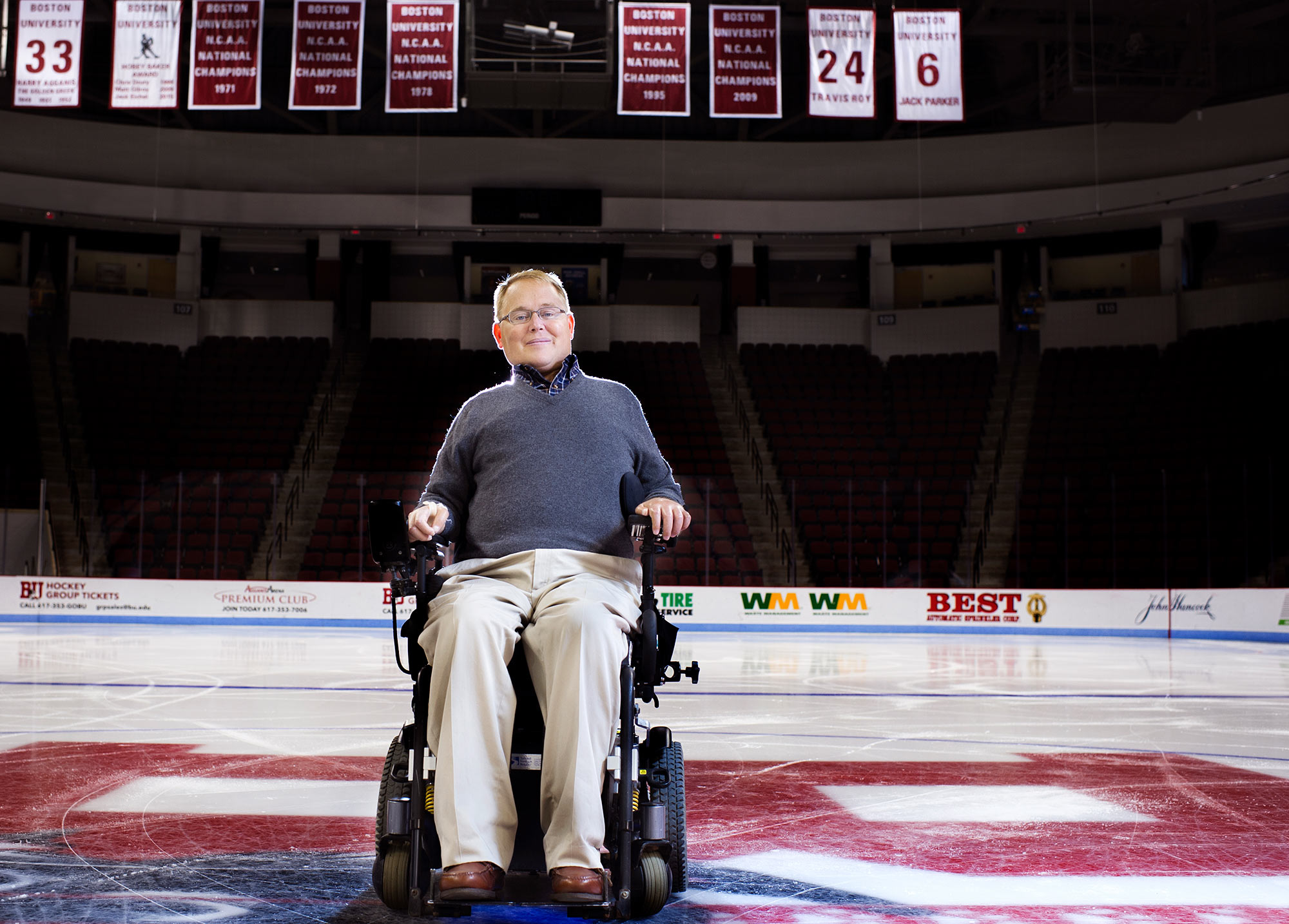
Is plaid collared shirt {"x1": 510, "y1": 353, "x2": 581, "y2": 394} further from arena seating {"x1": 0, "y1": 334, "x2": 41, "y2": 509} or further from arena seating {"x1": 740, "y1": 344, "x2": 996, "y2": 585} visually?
arena seating {"x1": 0, "y1": 334, "x2": 41, "y2": 509}

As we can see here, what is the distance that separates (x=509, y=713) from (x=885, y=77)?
1976 centimetres

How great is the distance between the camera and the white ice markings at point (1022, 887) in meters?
2.48

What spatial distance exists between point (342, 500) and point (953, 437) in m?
9.86

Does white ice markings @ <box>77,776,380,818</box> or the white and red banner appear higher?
the white and red banner

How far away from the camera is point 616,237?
2159cm

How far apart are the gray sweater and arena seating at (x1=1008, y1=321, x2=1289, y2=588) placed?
1428 cm

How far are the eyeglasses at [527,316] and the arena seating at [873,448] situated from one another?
1342 cm

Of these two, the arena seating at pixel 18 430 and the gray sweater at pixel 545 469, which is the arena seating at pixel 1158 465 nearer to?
the arena seating at pixel 18 430

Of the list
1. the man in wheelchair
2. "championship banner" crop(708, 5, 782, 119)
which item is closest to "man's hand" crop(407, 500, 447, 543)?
the man in wheelchair

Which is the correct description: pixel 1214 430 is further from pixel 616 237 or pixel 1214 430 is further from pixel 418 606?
pixel 418 606

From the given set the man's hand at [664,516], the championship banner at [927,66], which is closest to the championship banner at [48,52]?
the championship banner at [927,66]

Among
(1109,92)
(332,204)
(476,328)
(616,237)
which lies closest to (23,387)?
(332,204)

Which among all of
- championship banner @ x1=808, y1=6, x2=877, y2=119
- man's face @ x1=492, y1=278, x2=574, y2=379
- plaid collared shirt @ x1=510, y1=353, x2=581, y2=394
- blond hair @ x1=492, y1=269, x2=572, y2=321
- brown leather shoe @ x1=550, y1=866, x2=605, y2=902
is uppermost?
championship banner @ x1=808, y1=6, x2=877, y2=119

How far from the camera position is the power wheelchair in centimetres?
222
